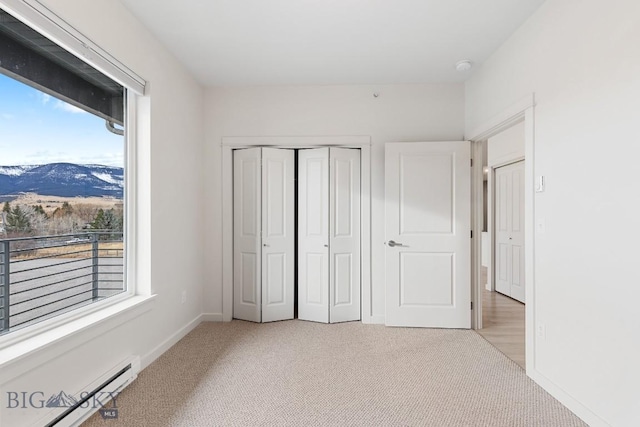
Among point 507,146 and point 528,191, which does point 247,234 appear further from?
point 507,146

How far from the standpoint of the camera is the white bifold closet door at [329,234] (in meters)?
3.55

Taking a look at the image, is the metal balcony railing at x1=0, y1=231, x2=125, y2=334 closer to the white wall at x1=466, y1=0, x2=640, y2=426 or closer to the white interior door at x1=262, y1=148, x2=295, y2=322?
the white interior door at x1=262, y1=148, x2=295, y2=322

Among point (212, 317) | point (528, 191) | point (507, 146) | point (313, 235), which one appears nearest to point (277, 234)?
point (313, 235)

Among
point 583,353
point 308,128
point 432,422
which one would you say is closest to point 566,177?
point 583,353

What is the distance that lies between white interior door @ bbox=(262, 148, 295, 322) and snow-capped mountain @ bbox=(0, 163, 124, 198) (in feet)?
4.97

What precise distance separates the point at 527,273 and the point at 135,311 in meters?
2.88

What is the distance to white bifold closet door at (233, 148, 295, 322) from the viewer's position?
11.7 ft

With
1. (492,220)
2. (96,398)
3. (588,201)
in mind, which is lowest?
(96,398)

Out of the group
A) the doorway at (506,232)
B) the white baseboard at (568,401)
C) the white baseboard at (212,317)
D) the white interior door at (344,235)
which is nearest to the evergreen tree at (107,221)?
the white baseboard at (212,317)

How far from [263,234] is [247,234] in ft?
0.64

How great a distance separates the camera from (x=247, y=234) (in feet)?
11.9

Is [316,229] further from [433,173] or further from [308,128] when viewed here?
[433,173]

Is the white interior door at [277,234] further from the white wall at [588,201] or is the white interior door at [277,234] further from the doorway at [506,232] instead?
the white wall at [588,201]

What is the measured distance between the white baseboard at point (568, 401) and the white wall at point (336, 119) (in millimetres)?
1559
